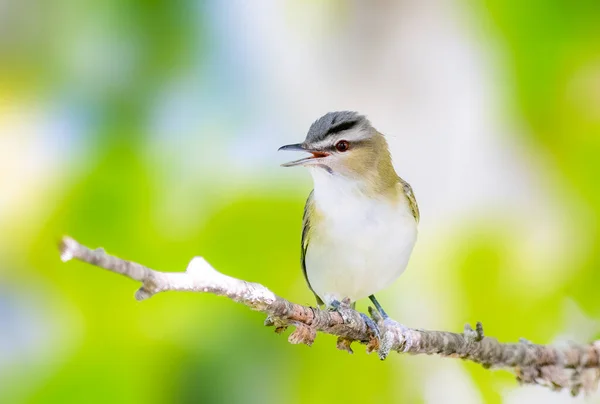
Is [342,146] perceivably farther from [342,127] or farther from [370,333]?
[370,333]

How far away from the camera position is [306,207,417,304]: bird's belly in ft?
3.61

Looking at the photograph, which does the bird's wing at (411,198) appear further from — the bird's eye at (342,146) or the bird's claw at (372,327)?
the bird's claw at (372,327)

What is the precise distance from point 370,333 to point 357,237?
193 millimetres

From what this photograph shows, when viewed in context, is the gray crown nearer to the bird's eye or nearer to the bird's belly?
the bird's eye

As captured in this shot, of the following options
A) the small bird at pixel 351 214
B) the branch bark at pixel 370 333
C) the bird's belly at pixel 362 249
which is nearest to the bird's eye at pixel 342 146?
the small bird at pixel 351 214

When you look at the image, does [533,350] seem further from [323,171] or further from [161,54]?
[161,54]

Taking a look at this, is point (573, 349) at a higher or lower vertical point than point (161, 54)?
lower

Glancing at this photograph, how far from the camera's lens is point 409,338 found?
997 millimetres

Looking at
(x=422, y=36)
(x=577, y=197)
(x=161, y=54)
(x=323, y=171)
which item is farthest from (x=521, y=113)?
(x=161, y=54)

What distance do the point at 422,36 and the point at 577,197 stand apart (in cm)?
45

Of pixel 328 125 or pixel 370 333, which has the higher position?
pixel 328 125

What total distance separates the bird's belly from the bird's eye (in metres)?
0.11

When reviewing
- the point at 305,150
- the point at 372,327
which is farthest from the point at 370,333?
the point at 305,150

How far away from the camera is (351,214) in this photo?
1.11 metres
